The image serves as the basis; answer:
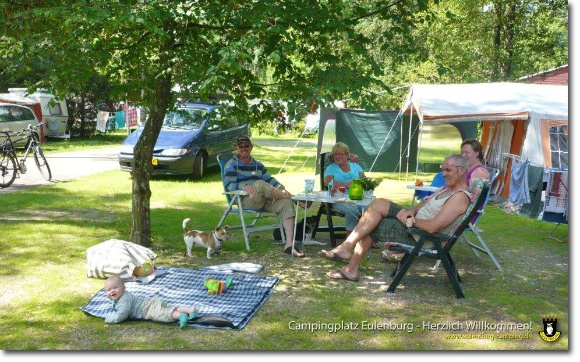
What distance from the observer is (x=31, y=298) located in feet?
16.0

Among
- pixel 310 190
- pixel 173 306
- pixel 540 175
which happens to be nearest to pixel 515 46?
pixel 540 175

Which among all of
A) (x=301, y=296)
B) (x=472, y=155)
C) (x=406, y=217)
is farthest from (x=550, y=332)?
(x=472, y=155)

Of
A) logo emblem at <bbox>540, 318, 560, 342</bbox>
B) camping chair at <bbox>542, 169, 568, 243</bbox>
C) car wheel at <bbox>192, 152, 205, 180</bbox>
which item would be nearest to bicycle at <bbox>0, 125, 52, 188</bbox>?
car wheel at <bbox>192, 152, 205, 180</bbox>

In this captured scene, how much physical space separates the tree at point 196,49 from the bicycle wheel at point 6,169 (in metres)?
4.82

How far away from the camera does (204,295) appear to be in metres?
Result: 5.04

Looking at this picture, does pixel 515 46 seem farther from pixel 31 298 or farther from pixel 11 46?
pixel 31 298

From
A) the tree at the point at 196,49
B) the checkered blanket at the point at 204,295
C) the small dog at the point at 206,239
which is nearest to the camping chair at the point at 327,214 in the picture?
the small dog at the point at 206,239

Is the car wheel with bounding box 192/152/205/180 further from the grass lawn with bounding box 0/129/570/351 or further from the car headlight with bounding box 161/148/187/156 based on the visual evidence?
the grass lawn with bounding box 0/129/570/351

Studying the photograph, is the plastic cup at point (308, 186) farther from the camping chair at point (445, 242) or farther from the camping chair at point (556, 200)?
the camping chair at point (556, 200)

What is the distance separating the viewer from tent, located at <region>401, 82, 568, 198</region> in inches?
424

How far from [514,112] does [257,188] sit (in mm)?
6180

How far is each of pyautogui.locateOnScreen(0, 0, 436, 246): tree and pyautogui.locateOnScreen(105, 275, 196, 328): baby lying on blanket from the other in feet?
5.23

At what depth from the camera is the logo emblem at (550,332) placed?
4199 mm

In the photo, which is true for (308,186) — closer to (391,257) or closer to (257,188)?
(257,188)
